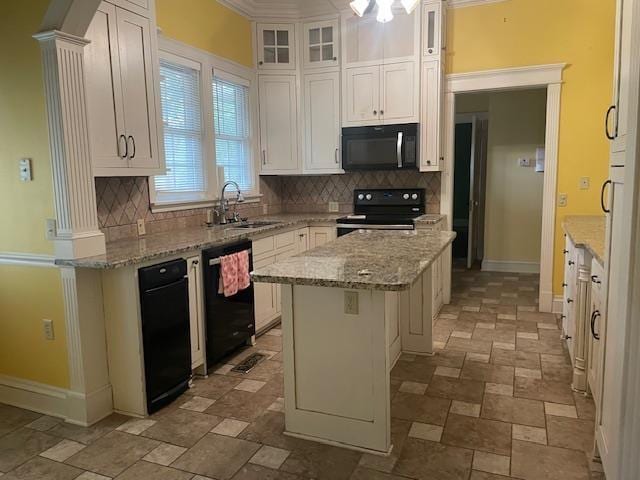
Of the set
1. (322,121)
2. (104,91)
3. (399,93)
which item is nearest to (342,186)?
(322,121)

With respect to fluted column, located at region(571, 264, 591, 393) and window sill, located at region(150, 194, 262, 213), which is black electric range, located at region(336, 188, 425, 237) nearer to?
window sill, located at region(150, 194, 262, 213)

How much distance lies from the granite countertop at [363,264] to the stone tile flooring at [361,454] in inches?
35.0

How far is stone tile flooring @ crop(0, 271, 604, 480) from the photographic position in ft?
7.15

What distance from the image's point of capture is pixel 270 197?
535 centimetres

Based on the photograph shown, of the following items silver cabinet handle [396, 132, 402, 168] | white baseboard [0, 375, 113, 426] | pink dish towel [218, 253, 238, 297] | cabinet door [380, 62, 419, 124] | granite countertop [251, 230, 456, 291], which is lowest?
white baseboard [0, 375, 113, 426]

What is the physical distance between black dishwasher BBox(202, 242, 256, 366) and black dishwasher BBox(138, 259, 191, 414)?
233 mm

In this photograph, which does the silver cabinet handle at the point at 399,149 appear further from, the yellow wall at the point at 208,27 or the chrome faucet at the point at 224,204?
the yellow wall at the point at 208,27

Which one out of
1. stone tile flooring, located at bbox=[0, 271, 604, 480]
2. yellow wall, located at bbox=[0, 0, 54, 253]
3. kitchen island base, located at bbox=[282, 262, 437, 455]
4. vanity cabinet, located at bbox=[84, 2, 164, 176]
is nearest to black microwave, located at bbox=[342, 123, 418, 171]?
stone tile flooring, located at bbox=[0, 271, 604, 480]

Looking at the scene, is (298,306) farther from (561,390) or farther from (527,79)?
(527,79)

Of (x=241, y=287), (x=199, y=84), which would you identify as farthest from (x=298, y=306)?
(x=199, y=84)

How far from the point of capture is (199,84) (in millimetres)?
4090

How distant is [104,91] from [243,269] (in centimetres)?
148

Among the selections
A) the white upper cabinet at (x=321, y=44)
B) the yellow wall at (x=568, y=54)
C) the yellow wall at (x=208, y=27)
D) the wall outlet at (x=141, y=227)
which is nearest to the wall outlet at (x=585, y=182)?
the yellow wall at (x=568, y=54)

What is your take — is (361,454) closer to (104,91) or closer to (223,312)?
(223,312)
